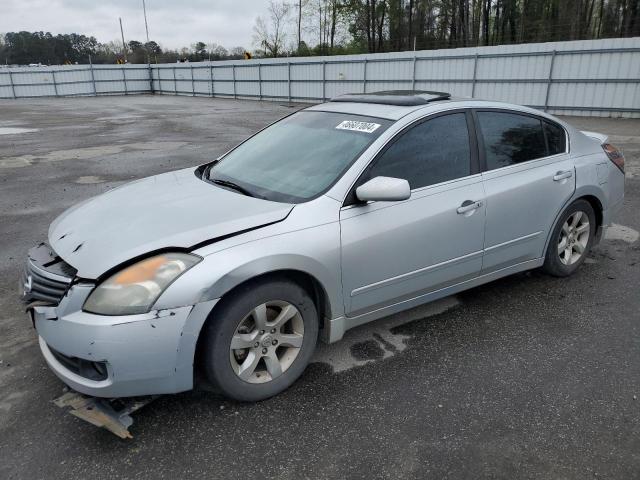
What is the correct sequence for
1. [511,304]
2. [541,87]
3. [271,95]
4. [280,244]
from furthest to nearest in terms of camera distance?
1. [271,95]
2. [541,87]
3. [511,304]
4. [280,244]

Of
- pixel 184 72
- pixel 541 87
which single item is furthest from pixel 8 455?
pixel 184 72

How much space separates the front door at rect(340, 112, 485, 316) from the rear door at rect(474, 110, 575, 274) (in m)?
0.13

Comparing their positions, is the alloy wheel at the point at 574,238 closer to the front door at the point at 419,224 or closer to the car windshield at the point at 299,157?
the front door at the point at 419,224

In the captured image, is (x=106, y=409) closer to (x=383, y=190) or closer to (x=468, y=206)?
(x=383, y=190)

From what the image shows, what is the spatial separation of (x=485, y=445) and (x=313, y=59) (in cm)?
2629

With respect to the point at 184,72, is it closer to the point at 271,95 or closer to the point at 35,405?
the point at 271,95

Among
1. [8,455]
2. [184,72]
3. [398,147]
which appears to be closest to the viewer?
[8,455]

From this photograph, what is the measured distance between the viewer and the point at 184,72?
1510 inches

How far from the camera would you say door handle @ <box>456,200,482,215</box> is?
334 cm

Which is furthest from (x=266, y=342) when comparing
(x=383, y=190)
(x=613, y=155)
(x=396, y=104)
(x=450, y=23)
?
(x=450, y=23)

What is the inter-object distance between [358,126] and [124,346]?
6.52ft

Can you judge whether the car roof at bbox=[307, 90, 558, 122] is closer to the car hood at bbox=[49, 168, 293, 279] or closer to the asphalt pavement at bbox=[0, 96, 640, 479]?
the car hood at bbox=[49, 168, 293, 279]

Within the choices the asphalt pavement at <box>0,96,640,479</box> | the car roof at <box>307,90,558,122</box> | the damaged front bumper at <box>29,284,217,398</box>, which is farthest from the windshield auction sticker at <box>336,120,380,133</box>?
the damaged front bumper at <box>29,284,217,398</box>

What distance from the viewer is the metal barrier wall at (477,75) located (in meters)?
16.5
